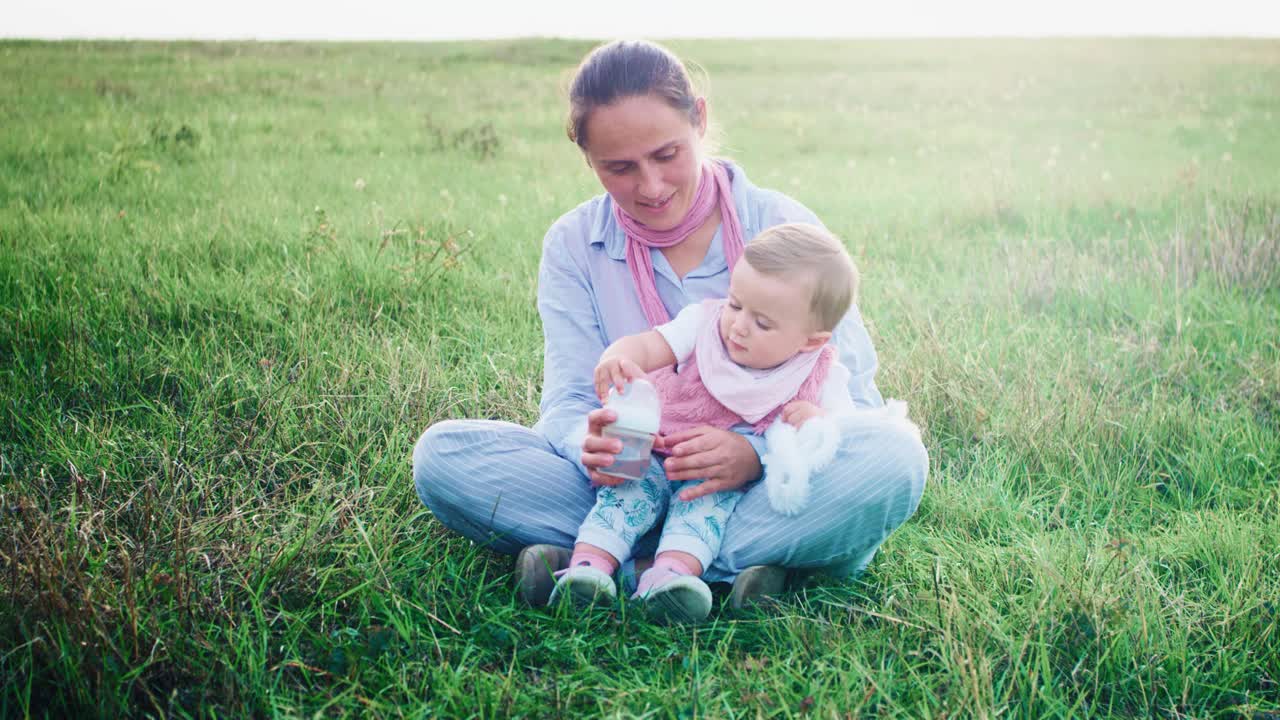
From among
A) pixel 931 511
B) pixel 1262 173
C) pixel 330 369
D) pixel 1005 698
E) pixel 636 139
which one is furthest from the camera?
pixel 1262 173

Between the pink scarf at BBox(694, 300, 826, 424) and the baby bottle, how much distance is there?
202 mm

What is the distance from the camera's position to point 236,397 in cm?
298

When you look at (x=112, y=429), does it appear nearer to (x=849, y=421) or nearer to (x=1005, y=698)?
(x=849, y=421)

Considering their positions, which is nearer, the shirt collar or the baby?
the baby

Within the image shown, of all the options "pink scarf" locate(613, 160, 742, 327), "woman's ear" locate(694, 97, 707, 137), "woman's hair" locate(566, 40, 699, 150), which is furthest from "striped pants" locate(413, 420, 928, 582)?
"woman's ear" locate(694, 97, 707, 137)

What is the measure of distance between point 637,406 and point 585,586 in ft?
1.44

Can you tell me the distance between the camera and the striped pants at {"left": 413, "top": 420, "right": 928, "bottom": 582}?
2.08m

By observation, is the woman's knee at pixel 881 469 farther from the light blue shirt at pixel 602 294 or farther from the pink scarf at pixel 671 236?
the pink scarf at pixel 671 236

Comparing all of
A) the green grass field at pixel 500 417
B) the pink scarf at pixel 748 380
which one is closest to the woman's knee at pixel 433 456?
the green grass field at pixel 500 417

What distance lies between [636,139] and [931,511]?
141 cm

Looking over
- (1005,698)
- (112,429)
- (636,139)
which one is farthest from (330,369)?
(1005,698)

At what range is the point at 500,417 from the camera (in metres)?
3.03

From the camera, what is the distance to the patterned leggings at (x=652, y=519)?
2.17 meters

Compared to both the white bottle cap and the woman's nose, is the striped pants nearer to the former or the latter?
the white bottle cap
